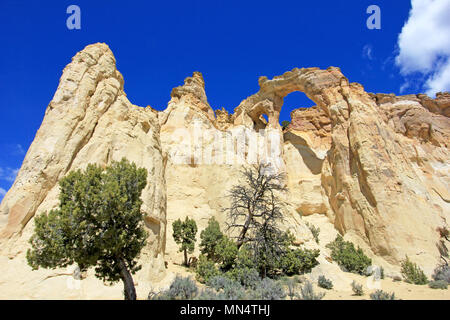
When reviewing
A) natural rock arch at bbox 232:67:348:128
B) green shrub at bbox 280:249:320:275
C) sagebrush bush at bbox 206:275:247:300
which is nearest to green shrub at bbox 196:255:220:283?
sagebrush bush at bbox 206:275:247:300

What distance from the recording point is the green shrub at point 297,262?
1352 cm

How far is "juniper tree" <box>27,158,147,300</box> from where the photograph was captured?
711 centimetres

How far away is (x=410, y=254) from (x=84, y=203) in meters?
20.2

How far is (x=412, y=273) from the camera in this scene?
1540cm

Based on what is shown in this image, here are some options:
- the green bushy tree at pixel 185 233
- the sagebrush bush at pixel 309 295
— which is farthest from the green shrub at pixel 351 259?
the green bushy tree at pixel 185 233

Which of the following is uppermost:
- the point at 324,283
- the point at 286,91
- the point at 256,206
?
the point at 286,91

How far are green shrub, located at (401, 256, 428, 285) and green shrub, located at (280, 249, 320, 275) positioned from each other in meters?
5.83

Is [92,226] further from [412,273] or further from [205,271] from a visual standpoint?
[412,273]

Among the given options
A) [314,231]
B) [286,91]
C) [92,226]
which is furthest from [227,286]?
[286,91]

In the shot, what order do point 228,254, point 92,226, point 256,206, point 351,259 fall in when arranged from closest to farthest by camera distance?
point 92,226 < point 228,254 < point 256,206 < point 351,259

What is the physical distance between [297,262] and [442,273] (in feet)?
29.2

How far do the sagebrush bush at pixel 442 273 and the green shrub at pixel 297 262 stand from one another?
6826mm

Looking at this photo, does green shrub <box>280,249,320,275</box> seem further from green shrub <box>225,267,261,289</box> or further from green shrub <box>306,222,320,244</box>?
green shrub <box>306,222,320,244</box>
